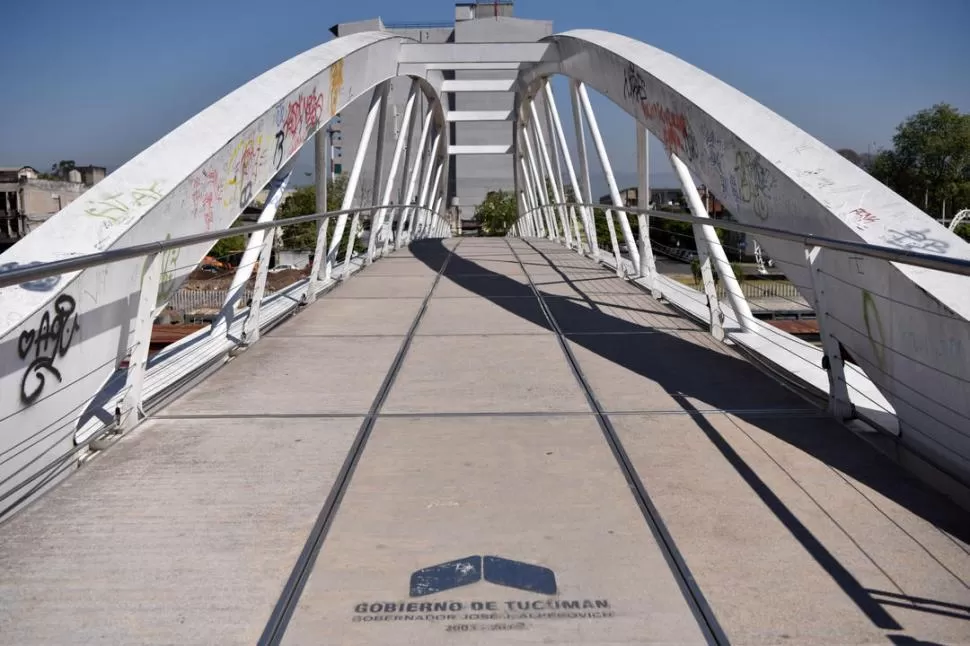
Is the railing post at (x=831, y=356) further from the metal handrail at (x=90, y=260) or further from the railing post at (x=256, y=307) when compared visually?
the railing post at (x=256, y=307)

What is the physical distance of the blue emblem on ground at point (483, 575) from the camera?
9.21 ft

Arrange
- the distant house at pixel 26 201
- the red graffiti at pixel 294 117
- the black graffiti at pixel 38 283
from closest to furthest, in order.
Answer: the black graffiti at pixel 38 283 < the red graffiti at pixel 294 117 < the distant house at pixel 26 201

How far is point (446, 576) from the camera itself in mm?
2887

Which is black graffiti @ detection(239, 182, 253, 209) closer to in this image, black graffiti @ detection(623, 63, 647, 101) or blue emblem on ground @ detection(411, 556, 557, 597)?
black graffiti @ detection(623, 63, 647, 101)

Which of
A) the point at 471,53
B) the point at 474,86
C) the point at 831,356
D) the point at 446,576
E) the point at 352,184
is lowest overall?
the point at 446,576

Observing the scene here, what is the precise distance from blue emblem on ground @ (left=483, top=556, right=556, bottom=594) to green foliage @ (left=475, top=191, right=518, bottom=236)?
5923 centimetres

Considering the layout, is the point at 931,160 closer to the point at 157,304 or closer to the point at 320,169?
the point at 320,169

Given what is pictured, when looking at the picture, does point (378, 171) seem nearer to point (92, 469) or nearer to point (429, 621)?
point (92, 469)

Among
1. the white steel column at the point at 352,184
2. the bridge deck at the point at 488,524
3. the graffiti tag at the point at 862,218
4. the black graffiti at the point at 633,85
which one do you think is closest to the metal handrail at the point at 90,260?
the bridge deck at the point at 488,524

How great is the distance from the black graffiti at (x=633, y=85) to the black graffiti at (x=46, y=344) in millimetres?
6313

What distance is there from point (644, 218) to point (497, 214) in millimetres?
56235

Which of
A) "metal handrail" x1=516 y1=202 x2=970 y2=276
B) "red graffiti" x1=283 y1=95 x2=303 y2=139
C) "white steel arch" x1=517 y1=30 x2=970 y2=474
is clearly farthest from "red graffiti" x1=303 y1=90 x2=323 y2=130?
"metal handrail" x1=516 y1=202 x2=970 y2=276

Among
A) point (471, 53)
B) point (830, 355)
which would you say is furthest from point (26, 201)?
point (830, 355)

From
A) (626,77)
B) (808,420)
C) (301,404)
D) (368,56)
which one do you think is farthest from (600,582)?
(368,56)
